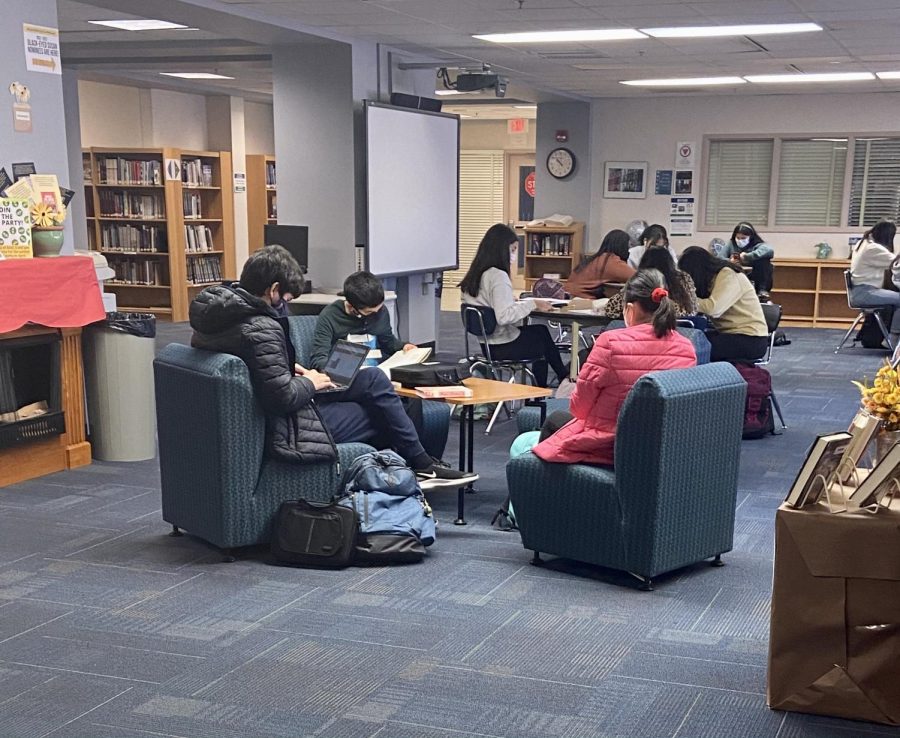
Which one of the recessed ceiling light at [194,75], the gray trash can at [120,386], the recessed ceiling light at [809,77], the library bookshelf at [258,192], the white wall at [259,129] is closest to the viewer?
the gray trash can at [120,386]

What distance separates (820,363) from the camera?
30.2ft

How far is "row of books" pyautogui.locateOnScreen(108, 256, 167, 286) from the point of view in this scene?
11.7 meters

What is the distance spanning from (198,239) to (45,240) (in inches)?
273

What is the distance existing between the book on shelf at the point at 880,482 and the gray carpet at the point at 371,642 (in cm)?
61

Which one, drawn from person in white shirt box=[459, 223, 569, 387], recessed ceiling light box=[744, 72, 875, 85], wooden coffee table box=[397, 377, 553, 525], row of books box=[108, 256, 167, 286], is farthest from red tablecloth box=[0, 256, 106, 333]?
recessed ceiling light box=[744, 72, 875, 85]

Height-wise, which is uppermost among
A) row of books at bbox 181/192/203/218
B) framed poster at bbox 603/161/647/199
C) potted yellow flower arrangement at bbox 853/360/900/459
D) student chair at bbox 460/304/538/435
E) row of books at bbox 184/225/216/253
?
framed poster at bbox 603/161/647/199

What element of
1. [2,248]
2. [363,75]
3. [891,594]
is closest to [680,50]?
[363,75]

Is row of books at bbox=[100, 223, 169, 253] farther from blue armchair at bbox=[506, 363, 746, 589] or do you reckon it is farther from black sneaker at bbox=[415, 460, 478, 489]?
blue armchair at bbox=[506, 363, 746, 589]

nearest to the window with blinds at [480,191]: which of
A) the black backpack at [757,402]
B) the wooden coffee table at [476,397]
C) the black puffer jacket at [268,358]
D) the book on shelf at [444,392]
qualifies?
the black backpack at [757,402]

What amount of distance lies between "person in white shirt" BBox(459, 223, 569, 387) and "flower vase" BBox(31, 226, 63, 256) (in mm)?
2443

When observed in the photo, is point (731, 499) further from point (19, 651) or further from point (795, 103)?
point (795, 103)

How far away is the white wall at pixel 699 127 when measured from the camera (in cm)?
1170

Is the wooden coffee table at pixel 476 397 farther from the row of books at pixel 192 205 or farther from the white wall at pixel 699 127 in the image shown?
the white wall at pixel 699 127

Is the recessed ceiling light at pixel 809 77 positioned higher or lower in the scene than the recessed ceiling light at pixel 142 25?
lower
